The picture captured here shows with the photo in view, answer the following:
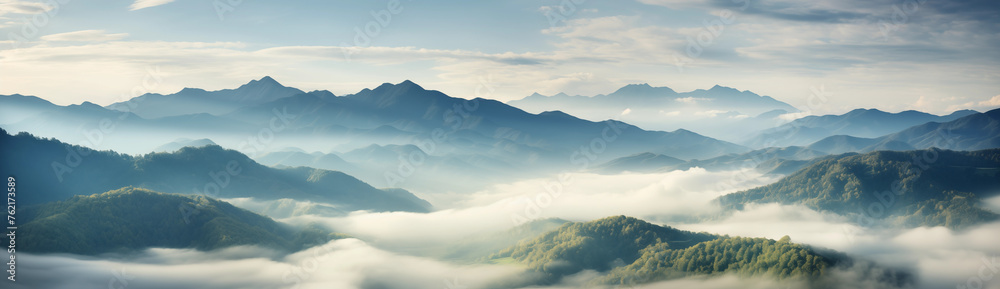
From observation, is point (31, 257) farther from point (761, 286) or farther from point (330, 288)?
point (761, 286)

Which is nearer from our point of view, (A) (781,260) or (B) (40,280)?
(B) (40,280)

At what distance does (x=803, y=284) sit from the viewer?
6240 inches

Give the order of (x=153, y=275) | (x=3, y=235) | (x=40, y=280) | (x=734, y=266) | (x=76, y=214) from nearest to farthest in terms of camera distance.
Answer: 1. (x=40, y=280)
2. (x=3, y=235)
3. (x=734, y=266)
4. (x=153, y=275)
5. (x=76, y=214)

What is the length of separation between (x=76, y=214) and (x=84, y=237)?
10.5 m

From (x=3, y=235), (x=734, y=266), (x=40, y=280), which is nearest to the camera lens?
(x=40, y=280)

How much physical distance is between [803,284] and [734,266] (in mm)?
18136

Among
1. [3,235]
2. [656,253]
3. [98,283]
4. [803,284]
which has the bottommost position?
[803,284]

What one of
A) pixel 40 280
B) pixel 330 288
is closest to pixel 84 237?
pixel 40 280

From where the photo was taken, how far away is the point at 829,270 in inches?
6353

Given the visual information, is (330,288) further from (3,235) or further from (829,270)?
(829,270)

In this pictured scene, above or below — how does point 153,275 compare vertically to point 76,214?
below

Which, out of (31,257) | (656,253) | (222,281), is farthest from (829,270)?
(31,257)

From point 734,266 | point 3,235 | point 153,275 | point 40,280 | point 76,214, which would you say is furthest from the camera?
point 76,214

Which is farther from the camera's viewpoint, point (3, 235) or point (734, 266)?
point (734, 266)
